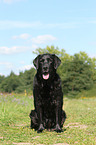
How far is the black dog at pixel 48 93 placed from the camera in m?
5.07

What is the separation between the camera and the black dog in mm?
5070

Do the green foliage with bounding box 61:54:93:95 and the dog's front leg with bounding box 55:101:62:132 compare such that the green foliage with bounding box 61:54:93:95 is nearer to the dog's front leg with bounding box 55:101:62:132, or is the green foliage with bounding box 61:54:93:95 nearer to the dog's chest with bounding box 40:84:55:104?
the dog's front leg with bounding box 55:101:62:132

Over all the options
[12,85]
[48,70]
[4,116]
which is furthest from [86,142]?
[12,85]

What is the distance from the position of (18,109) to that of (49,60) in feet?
19.5

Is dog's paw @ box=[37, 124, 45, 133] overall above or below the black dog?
below

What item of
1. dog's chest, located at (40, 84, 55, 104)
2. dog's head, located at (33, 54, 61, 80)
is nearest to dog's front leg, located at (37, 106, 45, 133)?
dog's chest, located at (40, 84, 55, 104)

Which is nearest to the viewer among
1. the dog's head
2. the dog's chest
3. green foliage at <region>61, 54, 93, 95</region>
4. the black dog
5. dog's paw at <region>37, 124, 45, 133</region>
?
the dog's head

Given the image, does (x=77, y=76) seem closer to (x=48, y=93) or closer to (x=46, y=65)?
(x=48, y=93)

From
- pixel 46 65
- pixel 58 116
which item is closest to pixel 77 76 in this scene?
pixel 58 116

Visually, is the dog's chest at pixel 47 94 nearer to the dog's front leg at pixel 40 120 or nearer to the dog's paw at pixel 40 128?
the dog's front leg at pixel 40 120

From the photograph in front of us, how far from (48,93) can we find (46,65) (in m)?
0.75

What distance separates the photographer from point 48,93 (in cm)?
526

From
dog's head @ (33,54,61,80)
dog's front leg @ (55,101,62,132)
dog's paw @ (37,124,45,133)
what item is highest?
dog's head @ (33,54,61,80)

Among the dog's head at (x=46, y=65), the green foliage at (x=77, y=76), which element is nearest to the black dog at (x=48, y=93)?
the dog's head at (x=46, y=65)
